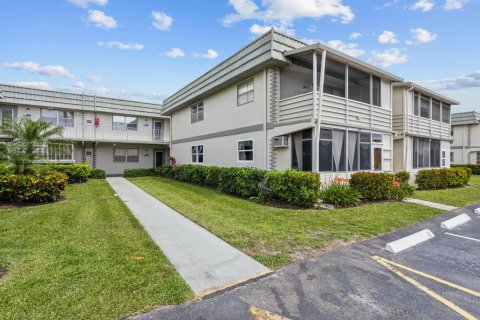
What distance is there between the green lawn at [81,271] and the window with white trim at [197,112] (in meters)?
11.7

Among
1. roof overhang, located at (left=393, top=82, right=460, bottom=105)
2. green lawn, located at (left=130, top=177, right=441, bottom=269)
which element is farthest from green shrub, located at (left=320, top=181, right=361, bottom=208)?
roof overhang, located at (left=393, top=82, right=460, bottom=105)

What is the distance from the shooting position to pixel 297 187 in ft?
28.6

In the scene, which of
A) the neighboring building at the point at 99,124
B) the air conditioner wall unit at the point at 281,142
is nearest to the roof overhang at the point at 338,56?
the air conditioner wall unit at the point at 281,142

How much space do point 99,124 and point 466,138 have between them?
38.4m

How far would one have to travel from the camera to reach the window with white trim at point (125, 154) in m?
24.2

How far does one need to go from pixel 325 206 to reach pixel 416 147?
11241 mm

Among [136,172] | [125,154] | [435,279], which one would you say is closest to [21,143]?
[136,172]

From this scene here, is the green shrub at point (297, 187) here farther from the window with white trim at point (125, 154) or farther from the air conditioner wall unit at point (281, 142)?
the window with white trim at point (125, 154)

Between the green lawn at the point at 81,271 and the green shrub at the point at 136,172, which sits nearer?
the green lawn at the point at 81,271

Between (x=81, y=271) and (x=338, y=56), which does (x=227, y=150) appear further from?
(x=81, y=271)

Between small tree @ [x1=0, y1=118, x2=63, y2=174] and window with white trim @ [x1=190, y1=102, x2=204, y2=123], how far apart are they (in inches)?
344

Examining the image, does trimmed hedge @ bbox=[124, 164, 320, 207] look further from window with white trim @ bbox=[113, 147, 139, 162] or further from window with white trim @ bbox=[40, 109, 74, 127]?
window with white trim @ bbox=[40, 109, 74, 127]

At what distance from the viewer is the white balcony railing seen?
21562 mm

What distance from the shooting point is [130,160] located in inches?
982
